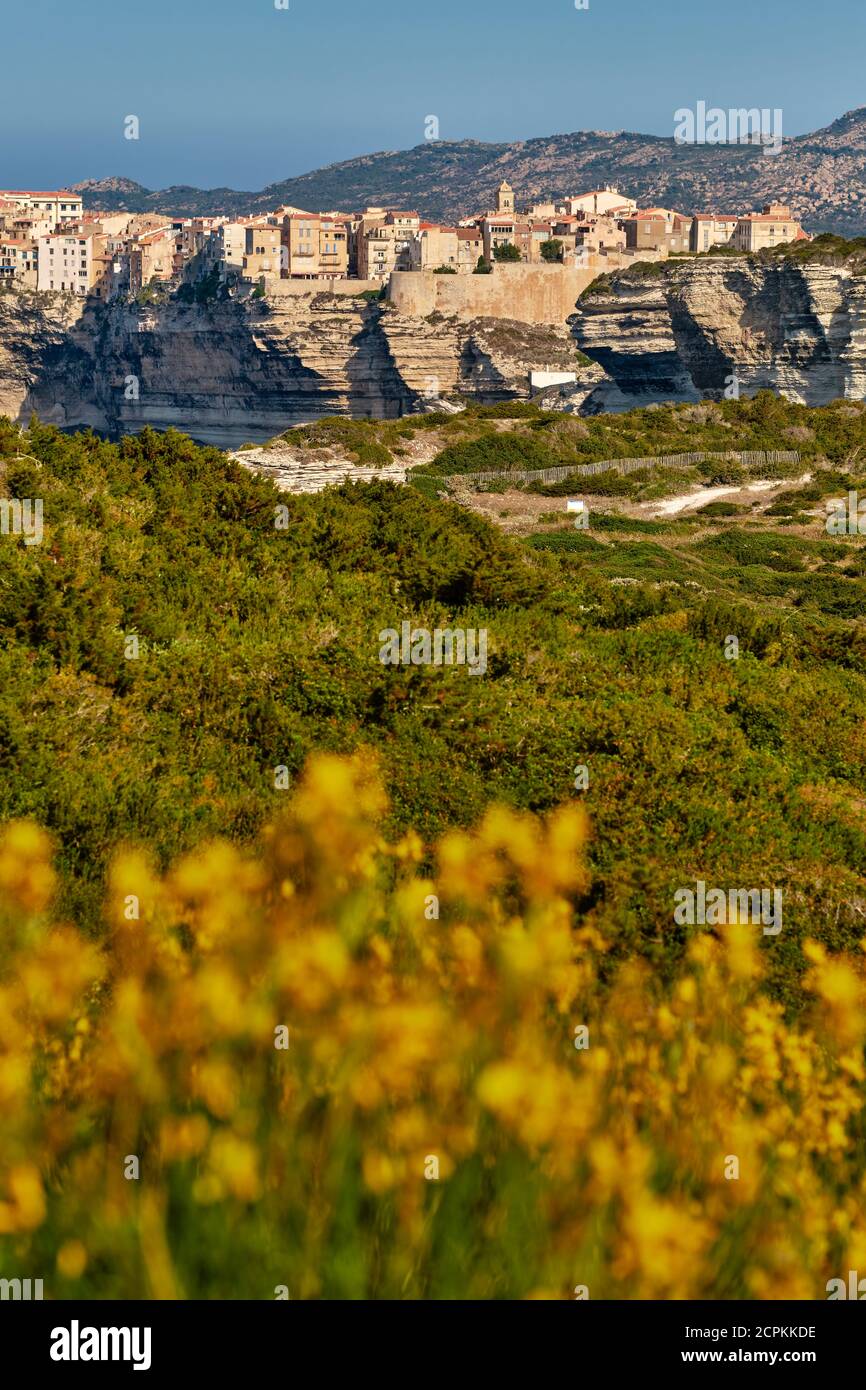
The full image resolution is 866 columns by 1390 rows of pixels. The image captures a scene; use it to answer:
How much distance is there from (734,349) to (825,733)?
7053 centimetres

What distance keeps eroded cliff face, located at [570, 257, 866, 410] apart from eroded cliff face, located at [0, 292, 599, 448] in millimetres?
3480

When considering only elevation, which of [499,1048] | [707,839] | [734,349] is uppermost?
[734,349]

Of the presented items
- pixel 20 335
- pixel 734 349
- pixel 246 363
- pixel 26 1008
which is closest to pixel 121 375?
pixel 20 335

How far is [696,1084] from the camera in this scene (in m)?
3.85

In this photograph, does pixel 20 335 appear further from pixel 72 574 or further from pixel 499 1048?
pixel 499 1048

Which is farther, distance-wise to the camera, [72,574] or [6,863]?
[72,574]

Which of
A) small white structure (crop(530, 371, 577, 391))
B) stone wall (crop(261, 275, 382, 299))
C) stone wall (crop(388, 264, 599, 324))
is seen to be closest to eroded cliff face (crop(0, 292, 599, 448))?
small white structure (crop(530, 371, 577, 391))

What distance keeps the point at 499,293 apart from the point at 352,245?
86.7 feet

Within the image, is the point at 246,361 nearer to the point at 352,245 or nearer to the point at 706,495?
the point at 352,245

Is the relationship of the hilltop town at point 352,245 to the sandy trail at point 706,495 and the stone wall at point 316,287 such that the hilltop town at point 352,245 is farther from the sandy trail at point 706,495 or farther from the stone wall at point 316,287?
the sandy trail at point 706,495

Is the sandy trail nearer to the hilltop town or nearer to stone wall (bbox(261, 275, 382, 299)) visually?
the hilltop town

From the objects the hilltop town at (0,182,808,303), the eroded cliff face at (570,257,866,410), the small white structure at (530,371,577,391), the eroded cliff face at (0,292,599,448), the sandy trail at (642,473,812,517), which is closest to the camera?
the sandy trail at (642,473,812,517)

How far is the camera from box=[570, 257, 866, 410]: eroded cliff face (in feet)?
231

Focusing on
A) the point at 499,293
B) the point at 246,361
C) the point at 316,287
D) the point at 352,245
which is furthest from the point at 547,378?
the point at 352,245
